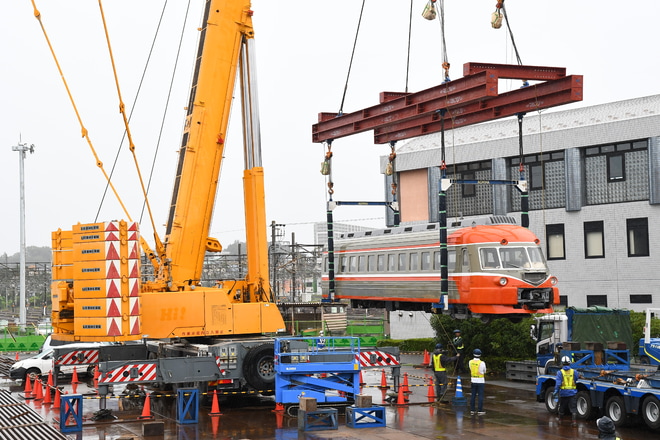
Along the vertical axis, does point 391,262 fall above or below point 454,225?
below

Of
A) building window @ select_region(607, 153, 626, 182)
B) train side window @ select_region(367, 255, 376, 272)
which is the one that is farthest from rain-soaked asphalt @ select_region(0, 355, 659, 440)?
building window @ select_region(607, 153, 626, 182)

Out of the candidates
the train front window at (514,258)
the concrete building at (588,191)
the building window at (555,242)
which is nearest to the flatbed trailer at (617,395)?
the train front window at (514,258)

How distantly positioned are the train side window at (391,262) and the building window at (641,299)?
11.0m

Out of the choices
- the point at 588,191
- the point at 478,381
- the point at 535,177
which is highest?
the point at 535,177

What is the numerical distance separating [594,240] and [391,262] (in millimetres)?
11076

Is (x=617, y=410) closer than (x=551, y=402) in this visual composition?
Yes

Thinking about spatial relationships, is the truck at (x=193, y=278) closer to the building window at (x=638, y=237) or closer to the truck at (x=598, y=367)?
the truck at (x=598, y=367)

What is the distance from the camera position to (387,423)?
17.9 meters

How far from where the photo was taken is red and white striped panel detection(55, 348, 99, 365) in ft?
73.4

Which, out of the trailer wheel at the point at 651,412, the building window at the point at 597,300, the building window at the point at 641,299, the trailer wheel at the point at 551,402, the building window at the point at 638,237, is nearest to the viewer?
the trailer wheel at the point at 651,412

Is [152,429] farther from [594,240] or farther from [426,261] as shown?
[594,240]

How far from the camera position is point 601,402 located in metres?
17.8

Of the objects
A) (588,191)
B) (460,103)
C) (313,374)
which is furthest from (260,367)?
(588,191)

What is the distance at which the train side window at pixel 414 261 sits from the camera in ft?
78.8
